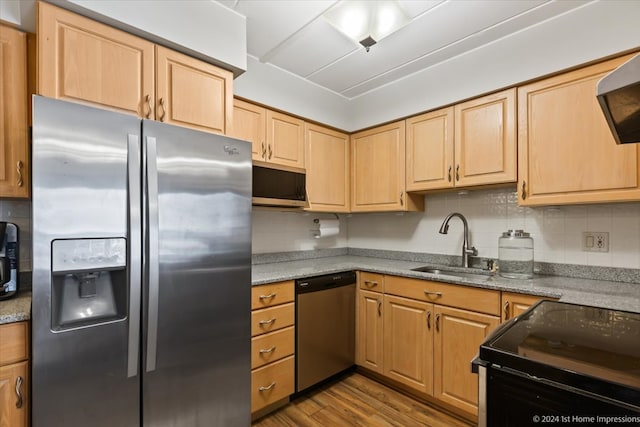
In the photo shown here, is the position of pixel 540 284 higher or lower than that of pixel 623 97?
lower

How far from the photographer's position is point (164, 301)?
1.37 metres

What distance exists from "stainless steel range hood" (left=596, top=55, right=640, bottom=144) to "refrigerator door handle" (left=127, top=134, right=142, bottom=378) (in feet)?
5.22

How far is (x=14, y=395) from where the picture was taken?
45.6 inches

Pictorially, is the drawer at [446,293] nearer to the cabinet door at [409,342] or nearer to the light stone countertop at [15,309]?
the cabinet door at [409,342]

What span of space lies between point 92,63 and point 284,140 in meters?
1.32

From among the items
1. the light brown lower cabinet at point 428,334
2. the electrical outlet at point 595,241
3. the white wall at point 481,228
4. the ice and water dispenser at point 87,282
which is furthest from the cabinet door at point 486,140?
the ice and water dispenser at point 87,282

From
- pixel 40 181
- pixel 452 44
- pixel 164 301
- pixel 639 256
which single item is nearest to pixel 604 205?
pixel 639 256

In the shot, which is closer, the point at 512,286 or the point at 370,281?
the point at 512,286

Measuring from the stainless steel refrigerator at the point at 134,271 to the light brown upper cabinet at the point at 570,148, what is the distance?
69.3 inches

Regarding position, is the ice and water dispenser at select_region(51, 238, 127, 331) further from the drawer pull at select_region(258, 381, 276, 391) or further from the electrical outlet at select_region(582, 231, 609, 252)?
the electrical outlet at select_region(582, 231, 609, 252)

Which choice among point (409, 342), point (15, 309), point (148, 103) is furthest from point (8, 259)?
point (409, 342)

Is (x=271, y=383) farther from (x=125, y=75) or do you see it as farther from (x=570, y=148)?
(x=570, y=148)

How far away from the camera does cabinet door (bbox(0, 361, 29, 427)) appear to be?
114cm

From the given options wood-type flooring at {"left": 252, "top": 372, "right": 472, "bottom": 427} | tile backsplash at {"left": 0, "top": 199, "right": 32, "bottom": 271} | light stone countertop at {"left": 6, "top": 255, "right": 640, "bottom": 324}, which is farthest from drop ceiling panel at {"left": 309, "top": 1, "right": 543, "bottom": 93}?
wood-type flooring at {"left": 252, "top": 372, "right": 472, "bottom": 427}
